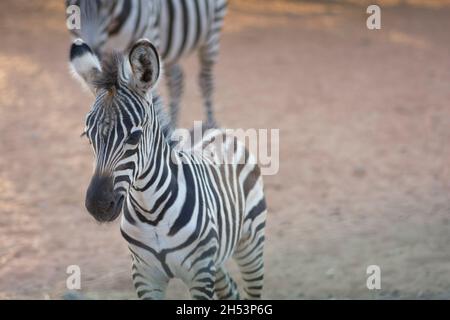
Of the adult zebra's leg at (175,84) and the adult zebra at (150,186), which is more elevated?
the adult zebra's leg at (175,84)

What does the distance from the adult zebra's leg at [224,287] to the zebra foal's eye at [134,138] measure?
149 centimetres

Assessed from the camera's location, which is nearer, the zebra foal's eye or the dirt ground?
the zebra foal's eye

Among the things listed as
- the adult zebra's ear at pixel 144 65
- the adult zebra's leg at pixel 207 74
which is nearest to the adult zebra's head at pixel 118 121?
the adult zebra's ear at pixel 144 65

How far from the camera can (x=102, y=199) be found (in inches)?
168

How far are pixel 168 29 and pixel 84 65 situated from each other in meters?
5.24

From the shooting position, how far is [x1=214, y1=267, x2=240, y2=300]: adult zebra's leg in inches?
224

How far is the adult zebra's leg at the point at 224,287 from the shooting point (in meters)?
5.70

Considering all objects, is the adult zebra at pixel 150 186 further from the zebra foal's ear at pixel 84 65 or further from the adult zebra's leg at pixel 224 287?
the adult zebra's leg at pixel 224 287

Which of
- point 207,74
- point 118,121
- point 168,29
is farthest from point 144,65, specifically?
point 207,74

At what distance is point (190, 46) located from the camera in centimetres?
1018

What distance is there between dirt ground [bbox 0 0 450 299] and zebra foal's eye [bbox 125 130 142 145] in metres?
2.22

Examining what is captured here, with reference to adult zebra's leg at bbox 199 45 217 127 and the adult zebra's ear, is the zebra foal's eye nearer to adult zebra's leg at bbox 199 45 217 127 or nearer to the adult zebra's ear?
the adult zebra's ear

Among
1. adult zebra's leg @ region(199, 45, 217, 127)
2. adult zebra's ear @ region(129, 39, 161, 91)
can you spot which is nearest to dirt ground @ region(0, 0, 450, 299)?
adult zebra's leg @ region(199, 45, 217, 127)

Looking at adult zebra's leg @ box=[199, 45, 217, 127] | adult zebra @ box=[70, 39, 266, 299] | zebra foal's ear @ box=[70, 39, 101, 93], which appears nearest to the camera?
adult zebra @ box=[70, 39, 266, 299]
